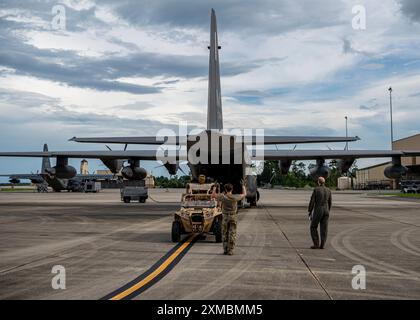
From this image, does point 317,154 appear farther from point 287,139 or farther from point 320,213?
point 320,213

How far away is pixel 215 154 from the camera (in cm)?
2112

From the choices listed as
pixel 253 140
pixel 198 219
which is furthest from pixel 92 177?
pixel 198 219

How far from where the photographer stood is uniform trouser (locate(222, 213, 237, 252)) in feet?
38.5

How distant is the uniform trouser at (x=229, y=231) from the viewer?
1173 centimetres

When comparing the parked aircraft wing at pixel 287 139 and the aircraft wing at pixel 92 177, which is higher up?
the parked aircraft wing at pixel 287 139

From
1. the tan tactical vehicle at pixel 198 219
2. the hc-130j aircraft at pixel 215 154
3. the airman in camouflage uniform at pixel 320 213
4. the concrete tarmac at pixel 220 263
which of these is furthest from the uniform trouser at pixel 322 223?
the hc-130j aircraft at pixel 215 154

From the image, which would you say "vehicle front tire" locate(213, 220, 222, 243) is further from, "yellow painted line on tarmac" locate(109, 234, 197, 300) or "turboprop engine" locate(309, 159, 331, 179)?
"turboprop engine" locate(309, 159, 331, 179)

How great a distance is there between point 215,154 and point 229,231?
31.2 ft

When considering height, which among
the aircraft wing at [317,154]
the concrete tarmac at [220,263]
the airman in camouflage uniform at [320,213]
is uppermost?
the aircraft wing at [317,154]

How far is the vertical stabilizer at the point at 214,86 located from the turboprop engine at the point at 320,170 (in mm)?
10009

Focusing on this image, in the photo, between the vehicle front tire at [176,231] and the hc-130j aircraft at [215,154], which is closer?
the vehicle front tire at [176,231]

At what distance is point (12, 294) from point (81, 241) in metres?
7.23

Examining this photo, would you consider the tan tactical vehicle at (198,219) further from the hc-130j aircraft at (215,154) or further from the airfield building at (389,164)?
the airfield building at (389,164)
